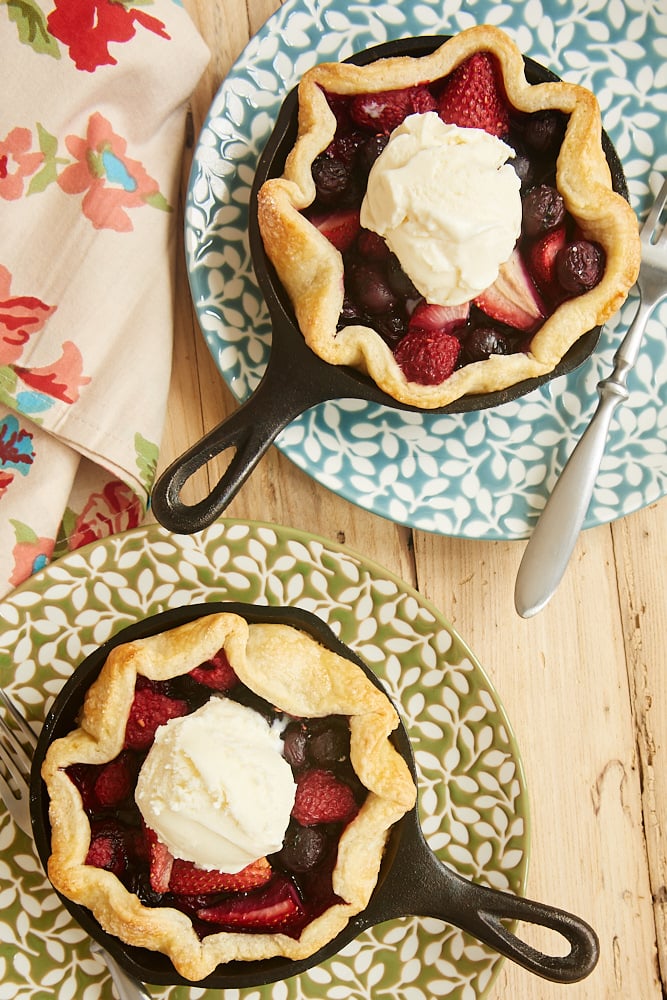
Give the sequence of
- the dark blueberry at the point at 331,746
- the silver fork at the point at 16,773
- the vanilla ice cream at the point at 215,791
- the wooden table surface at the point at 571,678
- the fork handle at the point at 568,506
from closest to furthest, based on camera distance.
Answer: the vanilla ice cream at the point at 215,791 < the dark blueberry at the point at 331,746 < the silver fork at the point at 16,773 < the fork handle at the point at 568,506 < the wooden table surface at the point at 571,678

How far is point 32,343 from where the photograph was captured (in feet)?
6.77

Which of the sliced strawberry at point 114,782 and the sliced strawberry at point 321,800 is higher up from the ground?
the sliced strawberry at point 114,782

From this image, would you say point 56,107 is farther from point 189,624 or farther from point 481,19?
point 189,624

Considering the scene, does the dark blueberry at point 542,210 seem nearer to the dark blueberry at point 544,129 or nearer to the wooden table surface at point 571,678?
the dark blueberry at point 544,129

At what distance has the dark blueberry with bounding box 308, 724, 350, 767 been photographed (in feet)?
6.12

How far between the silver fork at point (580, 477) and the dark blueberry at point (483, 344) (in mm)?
295

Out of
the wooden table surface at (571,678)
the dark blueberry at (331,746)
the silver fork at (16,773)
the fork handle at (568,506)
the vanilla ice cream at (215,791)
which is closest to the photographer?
the vanilla ice cream at (215,791)

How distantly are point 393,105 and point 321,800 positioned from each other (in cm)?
127

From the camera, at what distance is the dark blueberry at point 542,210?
1910 mm

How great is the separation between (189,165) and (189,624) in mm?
971

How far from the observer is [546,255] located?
75.9 inches

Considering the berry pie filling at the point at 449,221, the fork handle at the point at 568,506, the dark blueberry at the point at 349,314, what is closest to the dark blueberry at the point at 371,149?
the berry pie filling at the point at 449,221

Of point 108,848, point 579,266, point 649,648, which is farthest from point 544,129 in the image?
point 108,848

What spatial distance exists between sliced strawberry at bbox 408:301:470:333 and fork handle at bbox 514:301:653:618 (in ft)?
1.24
